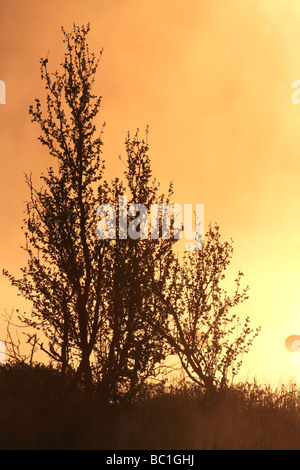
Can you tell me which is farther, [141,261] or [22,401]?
[141,261]

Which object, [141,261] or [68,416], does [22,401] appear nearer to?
[68,416]

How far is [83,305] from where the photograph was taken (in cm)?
2162

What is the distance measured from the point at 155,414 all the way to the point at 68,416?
313 centimetres

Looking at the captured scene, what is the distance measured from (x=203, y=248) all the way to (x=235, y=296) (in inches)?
89.0

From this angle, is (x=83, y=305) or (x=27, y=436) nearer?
(x=27, y=436)

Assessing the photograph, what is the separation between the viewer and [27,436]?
63.7 ft

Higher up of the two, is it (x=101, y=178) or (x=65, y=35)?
(x=65, y=35)

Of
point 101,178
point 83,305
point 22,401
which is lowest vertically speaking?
point 22,401
